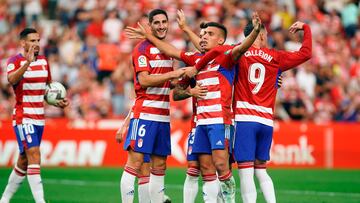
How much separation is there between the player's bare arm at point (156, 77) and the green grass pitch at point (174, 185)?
355cm

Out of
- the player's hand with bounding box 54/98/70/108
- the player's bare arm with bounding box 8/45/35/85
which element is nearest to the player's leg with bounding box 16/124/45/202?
the player's hand with bounding box 54/98/70/108

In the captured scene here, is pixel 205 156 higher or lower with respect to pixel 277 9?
lower

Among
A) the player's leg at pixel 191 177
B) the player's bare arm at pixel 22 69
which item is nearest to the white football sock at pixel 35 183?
the player's bare arm at pixel 22 69

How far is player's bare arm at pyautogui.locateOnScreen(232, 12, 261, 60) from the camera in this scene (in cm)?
1277

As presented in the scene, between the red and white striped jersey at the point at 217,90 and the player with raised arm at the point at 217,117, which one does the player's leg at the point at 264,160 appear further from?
the red and white striped jersey at the point at 217,90

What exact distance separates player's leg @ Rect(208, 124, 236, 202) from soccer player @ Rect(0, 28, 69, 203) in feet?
11.6

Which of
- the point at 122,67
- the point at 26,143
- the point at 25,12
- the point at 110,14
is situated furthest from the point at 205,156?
the point at 25,12

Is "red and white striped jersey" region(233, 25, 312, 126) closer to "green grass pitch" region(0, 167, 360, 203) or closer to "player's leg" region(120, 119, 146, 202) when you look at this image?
"player's leg" region(120, 119, 146, 202)

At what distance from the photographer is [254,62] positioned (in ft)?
45.8

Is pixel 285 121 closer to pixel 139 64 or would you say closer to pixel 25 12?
pixel 25 12

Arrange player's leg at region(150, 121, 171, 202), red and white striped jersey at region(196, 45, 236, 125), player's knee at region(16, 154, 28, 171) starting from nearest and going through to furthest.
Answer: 1. red and white striped jersey at region(196, 45, 236, 125)
2. player's leg at region(150, 121, 171, 202)
3. player's knee at region(16, 154, 28, 171)

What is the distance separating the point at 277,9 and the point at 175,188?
12.5 meters

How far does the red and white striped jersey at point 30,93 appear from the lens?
1577 centimetres

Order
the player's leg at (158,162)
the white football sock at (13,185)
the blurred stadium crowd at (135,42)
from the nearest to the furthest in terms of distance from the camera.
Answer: the player's leg at (158,162)
the white football sock at (13,185)
the blurred stadium crowd at (135,42)
